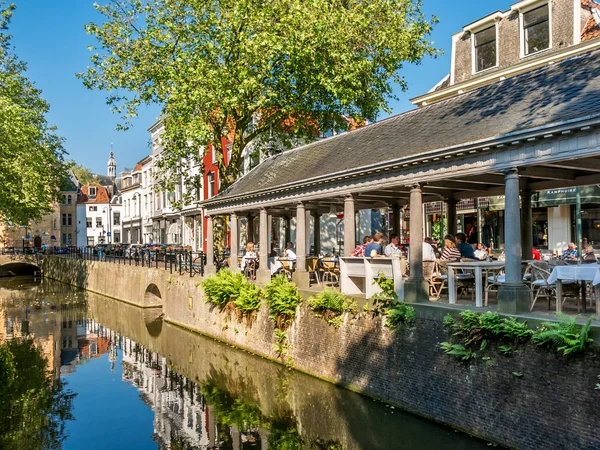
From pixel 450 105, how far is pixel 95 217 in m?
75.8

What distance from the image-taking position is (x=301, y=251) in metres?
15.2

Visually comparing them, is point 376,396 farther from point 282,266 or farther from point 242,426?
point 282,266

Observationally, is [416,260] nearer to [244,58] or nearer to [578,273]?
[578,273]

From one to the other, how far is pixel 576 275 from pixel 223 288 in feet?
33.5

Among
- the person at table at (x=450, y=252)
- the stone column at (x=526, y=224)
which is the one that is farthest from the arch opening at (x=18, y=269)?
the stone column at (x=526, y=224)

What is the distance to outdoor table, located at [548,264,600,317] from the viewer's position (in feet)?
27.0

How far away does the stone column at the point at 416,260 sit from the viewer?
10680 millimetres

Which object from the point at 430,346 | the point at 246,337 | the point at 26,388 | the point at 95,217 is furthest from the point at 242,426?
the point at 95,217

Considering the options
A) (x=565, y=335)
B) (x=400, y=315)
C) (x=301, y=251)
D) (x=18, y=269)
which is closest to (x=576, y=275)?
(x=565, y=335)

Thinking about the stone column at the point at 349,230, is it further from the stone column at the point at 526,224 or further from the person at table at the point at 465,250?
the stone column at the point at 526,224

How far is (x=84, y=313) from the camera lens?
1033 inches

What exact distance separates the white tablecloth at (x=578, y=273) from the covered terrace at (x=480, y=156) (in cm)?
53

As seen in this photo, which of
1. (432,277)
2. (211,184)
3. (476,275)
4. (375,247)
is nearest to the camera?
(476,275)

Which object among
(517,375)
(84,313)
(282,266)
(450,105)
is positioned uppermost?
(450,105)
